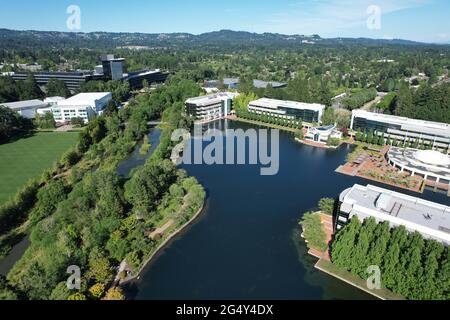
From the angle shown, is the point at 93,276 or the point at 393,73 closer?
the point at 93,276

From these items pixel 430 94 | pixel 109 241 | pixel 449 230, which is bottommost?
pixel 109 241

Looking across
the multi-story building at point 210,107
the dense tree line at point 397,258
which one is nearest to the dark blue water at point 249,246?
the dense tree line at point 397,258

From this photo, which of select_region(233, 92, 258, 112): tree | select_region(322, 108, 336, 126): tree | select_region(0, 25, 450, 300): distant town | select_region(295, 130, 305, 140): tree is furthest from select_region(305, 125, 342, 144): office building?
select_region(233, 92, 258, 112): tree

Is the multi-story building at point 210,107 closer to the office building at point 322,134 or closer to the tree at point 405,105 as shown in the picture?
the office building at point 322,134

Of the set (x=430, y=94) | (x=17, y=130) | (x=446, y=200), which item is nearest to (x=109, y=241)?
(x=446, y=200)

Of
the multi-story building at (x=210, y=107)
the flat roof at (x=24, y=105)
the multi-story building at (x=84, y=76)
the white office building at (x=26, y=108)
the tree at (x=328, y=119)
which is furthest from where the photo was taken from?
the multi-story building at (x=84, y=76)

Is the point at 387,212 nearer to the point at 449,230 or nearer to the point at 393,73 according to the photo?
the point at 449,230

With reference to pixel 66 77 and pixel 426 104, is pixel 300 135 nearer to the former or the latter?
pixel 426 104
